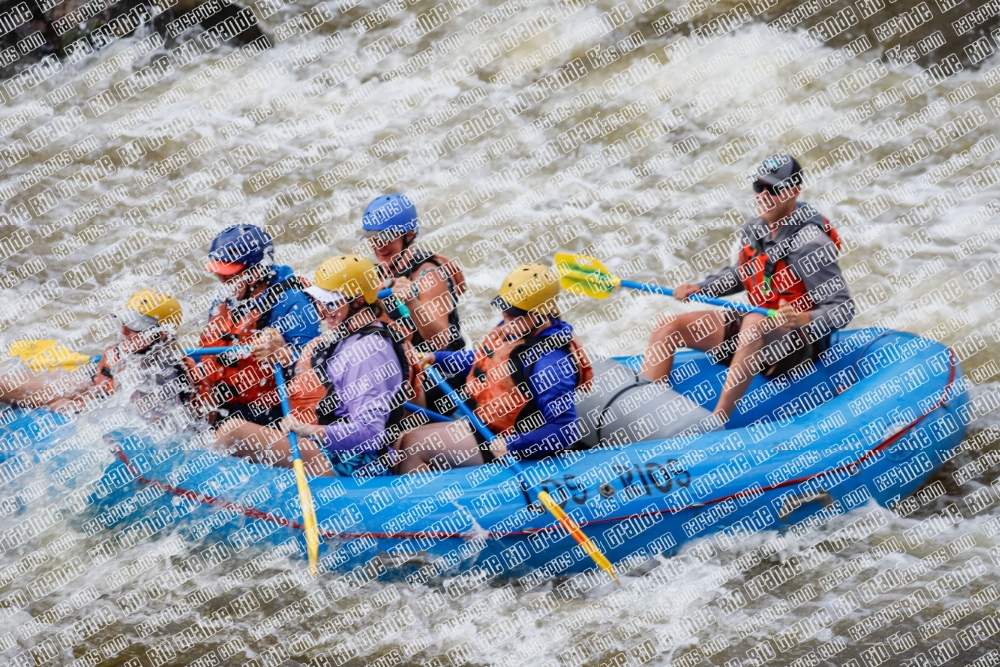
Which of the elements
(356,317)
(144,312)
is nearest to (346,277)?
(356,317)

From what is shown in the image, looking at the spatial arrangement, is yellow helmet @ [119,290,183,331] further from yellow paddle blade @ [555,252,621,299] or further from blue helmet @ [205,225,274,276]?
yellow paddle blade @ [555,252,621,299]

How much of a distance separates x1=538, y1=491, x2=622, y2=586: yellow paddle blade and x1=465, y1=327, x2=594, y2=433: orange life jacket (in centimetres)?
31

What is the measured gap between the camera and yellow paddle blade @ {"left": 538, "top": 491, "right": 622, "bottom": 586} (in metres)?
3.94

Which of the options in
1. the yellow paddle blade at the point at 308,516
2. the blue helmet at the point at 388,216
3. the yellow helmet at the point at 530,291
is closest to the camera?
the yellow helmet at the point at 530,291

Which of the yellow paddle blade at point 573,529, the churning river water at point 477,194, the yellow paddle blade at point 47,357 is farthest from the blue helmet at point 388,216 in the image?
the yellow paddle blade at point 47,357

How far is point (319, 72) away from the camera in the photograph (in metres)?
10.1

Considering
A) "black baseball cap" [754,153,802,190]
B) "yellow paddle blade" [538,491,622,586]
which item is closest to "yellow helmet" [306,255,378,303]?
"yellow paddle blade" [538,491,622,586]

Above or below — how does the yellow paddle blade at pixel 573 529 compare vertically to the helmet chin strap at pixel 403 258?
below

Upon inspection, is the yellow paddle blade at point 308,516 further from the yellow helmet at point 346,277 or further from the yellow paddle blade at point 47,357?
the yellow paddle blade at point 47,357

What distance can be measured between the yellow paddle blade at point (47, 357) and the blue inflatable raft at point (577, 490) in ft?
1.86

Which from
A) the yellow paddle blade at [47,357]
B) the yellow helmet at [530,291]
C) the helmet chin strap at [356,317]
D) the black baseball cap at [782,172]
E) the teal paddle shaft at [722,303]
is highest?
the yellow paddle blade at [47,357]

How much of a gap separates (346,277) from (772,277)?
6.15 feet

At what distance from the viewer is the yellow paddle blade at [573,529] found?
3936 mm

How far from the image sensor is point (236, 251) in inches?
171
